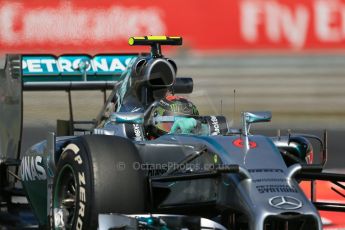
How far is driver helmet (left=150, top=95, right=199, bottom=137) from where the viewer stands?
6.94 metres

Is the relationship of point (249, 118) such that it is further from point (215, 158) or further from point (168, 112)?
point (168, 112)

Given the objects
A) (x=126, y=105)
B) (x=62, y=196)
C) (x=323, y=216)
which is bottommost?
(x=323, y=216)

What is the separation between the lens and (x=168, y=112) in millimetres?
6984

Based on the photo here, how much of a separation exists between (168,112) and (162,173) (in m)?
0.74

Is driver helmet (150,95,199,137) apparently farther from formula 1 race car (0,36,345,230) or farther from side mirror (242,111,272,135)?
side mirror (242,111,272,135)

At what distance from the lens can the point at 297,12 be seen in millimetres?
16188

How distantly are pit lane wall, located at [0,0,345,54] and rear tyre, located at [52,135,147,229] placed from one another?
33.0ft

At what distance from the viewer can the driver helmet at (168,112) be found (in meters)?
6.94

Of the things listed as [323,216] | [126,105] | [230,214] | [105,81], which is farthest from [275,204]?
[105,81]

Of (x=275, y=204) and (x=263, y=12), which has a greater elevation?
(x=263, y=12)

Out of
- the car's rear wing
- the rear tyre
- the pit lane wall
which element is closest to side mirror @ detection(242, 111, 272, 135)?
the rear tyre

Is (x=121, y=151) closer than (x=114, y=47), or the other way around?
(x=121, y=151)

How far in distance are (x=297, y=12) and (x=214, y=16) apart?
4.73 ft

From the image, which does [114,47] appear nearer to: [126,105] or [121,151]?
[126,105]
